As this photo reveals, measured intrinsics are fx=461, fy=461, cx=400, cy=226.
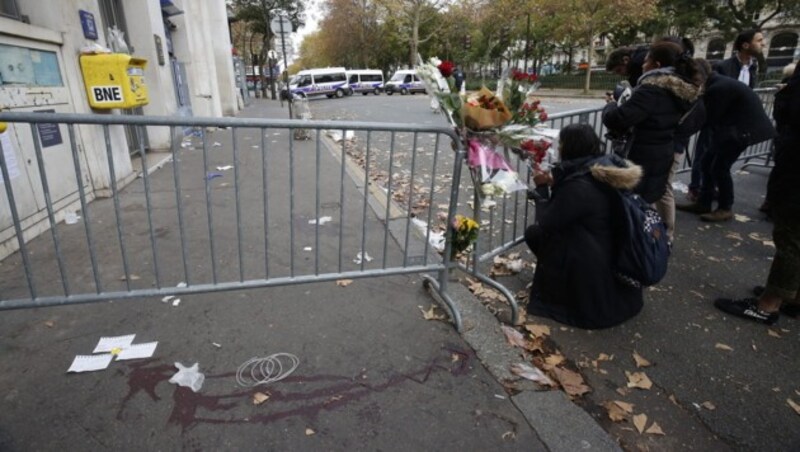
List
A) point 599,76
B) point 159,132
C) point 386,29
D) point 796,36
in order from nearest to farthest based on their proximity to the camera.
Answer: point 159,132 → point 599,76 → point 796,36 → point 386,29

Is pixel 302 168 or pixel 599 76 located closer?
pixel 302 168

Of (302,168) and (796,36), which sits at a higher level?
(796,36)

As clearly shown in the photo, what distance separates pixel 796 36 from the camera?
4697 centimetres

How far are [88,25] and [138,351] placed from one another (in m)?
4.86

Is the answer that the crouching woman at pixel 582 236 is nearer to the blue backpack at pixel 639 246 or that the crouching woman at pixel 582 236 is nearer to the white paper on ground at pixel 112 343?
the blue backpack at pixel 639 246

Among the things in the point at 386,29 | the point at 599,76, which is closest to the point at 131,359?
the point at 599,76

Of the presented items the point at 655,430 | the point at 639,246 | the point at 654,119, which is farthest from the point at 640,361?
the point at 654,119

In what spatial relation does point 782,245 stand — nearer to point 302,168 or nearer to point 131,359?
point 131,359

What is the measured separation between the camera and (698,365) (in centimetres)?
285

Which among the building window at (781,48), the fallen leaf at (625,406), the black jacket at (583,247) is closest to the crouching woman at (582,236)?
the black jacket at (583,247)

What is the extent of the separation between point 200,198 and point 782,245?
6.02 metres

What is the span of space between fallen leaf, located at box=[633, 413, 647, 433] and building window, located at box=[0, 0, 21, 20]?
20.8ft

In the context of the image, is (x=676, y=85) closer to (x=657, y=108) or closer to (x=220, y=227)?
(x=657, y=108)

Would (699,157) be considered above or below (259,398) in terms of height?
above
